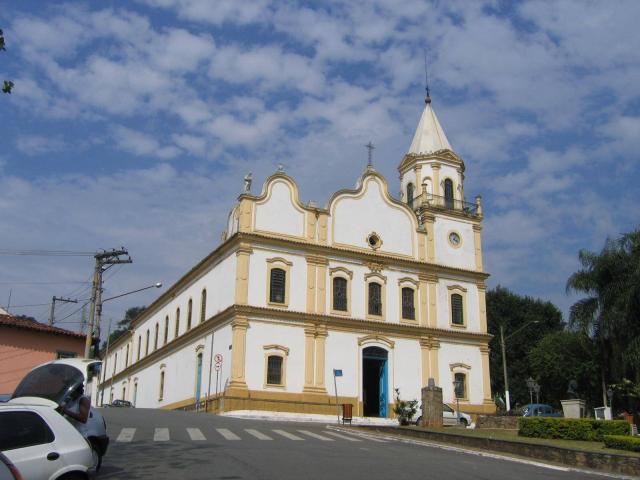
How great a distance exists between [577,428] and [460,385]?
19290 millimetres

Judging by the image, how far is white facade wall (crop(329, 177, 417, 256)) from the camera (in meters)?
40.2

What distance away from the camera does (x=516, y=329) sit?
61969 millimetres

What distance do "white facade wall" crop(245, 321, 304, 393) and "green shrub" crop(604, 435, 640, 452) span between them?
20.0 metres

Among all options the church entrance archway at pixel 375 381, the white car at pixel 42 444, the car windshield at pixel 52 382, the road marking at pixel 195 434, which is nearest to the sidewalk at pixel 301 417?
the church entrance archway at pixel 375 381

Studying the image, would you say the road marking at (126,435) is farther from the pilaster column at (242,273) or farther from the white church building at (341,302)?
Result: the pilaster column at (242,273)

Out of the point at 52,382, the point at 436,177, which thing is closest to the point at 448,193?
the point at 436,177

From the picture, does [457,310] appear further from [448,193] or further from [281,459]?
[281,459]

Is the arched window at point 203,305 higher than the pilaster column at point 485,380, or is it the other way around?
the arched window at point 203,305

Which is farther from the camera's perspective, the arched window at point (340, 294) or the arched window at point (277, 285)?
the arched window at point (340, 294)

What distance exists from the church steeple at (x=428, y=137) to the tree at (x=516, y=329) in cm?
1982

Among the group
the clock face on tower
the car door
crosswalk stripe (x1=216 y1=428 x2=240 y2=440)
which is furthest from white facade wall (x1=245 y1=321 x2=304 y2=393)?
the car door

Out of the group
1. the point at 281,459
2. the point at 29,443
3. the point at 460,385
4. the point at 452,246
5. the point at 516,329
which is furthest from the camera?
the point at 516,329

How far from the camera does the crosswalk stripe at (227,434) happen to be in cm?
1832

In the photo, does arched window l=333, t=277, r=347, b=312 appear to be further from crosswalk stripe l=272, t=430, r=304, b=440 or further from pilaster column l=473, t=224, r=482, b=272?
crosswalk stripe l=272, t=430, r=304, b=440
